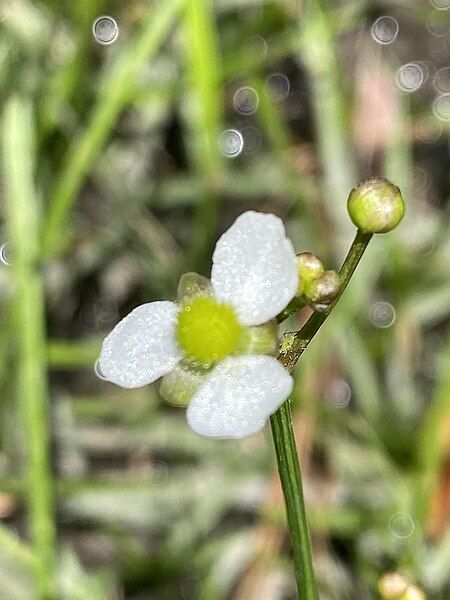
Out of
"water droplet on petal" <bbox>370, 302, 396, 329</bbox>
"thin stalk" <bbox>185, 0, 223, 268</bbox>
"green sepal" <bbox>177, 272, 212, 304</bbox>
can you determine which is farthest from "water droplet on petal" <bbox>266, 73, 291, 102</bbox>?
"green sepal" <bbox>177, 272, 212, 304</bbox>

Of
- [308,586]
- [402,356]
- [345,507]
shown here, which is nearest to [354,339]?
[402,356]

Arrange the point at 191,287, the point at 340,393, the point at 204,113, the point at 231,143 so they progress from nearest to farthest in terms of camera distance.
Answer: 1. the point at 191,287
2. the point at 204,113
3. the point at 340,393
4. the point at 231,143

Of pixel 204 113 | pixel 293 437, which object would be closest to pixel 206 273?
pixel 204 113

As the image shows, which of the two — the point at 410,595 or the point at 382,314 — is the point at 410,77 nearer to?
the point at 382,314

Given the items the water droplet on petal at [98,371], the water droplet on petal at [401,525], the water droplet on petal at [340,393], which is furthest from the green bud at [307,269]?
the water droplet on petal at [340,393]

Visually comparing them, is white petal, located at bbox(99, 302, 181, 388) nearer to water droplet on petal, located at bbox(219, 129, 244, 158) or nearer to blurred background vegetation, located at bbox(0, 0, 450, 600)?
blurred background vegetation, located at bbox(0, 0, 450, 600)

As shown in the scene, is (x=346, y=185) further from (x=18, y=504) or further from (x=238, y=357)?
(x=238, y=357)

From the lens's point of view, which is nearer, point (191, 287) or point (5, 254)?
point (191, 287)
